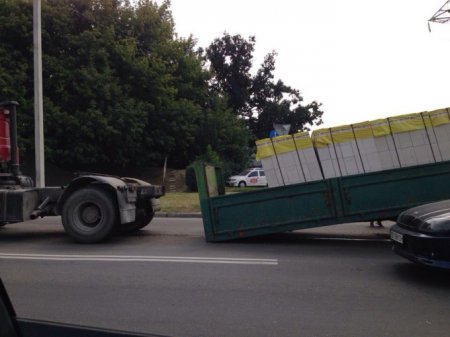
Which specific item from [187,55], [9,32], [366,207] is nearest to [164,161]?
[187,55]

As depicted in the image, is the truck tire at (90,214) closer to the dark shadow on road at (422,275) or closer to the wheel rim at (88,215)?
the wheel rim at (88,215)

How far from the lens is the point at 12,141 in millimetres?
9016

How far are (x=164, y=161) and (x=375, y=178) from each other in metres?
20.5

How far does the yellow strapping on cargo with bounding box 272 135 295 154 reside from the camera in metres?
8.12

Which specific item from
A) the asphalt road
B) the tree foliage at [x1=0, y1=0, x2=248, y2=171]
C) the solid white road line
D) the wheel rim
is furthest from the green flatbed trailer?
the tree foliage at [x1=0, y1=0, x2=248, y2=171]

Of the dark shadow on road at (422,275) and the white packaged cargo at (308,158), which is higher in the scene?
the white packaged cargo at (308,158)

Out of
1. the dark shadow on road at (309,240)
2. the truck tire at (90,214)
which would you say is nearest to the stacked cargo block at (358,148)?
the dark shadow on road at (309,240)

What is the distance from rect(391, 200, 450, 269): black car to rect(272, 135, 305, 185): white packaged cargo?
2396 mm

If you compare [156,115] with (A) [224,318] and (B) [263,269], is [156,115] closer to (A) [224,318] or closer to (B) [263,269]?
(B) [263,269]

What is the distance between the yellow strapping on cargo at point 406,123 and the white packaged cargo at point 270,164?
2.07 metres

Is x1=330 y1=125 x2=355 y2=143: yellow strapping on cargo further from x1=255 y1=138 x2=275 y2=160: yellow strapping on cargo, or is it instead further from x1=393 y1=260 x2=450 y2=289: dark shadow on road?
x1=393 y1=260 x2=450 y2=289: dark shadow on road

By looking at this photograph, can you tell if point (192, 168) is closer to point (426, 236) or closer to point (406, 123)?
point (406, 123)

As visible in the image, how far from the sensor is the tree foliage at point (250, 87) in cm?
4272

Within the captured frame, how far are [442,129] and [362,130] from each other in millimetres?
1284
